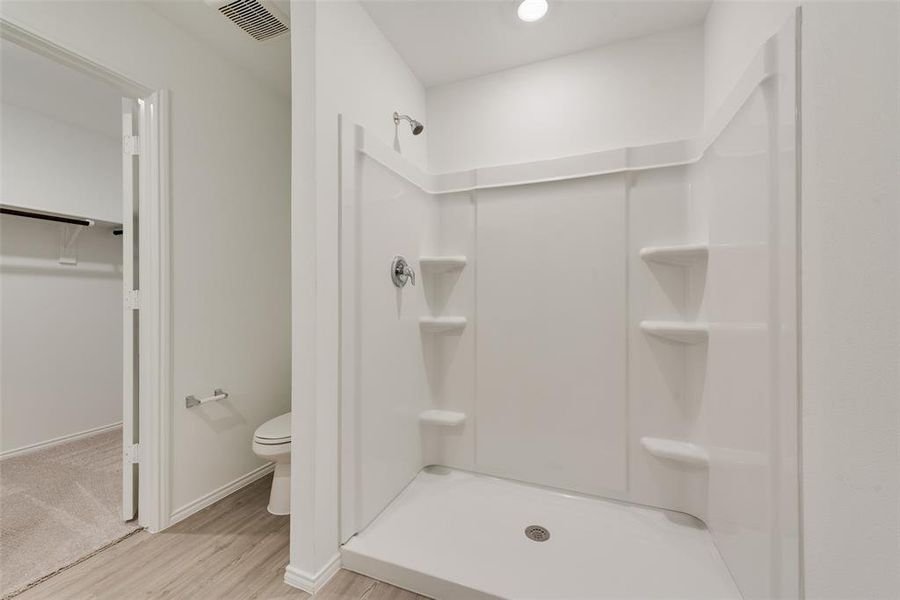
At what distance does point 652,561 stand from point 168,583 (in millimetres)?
1846

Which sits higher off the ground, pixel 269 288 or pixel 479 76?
pixel 479 76

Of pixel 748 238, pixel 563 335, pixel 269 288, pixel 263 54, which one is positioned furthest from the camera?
pixel 269 288

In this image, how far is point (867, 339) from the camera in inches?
26.6

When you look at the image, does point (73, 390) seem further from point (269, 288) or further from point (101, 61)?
point (101, 61)

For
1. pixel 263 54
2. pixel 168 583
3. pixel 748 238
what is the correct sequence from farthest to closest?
pixel 263 54
pixel 168 583
pixel 748 238

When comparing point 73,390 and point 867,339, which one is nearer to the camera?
point 867,339

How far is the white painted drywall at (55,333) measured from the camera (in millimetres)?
2568

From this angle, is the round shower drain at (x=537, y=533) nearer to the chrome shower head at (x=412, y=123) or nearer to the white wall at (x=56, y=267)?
the chrome shower head at (x=412, y=123)

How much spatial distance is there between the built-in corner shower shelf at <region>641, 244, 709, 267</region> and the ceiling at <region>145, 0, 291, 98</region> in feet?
6.68

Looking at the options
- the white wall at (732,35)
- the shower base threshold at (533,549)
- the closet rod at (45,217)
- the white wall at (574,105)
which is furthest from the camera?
the closet rod at (45,217)

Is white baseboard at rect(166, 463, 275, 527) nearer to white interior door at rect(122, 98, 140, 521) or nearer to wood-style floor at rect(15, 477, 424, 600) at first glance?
wood-style floor at rect(15, 477, 424, 600)

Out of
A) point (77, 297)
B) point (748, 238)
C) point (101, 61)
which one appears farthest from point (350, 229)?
point (77, 297)

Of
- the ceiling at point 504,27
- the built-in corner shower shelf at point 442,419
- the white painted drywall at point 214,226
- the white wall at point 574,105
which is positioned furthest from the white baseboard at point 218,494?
the ceiling at point 504,27

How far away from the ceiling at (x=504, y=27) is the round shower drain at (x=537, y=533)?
92.5 inches
